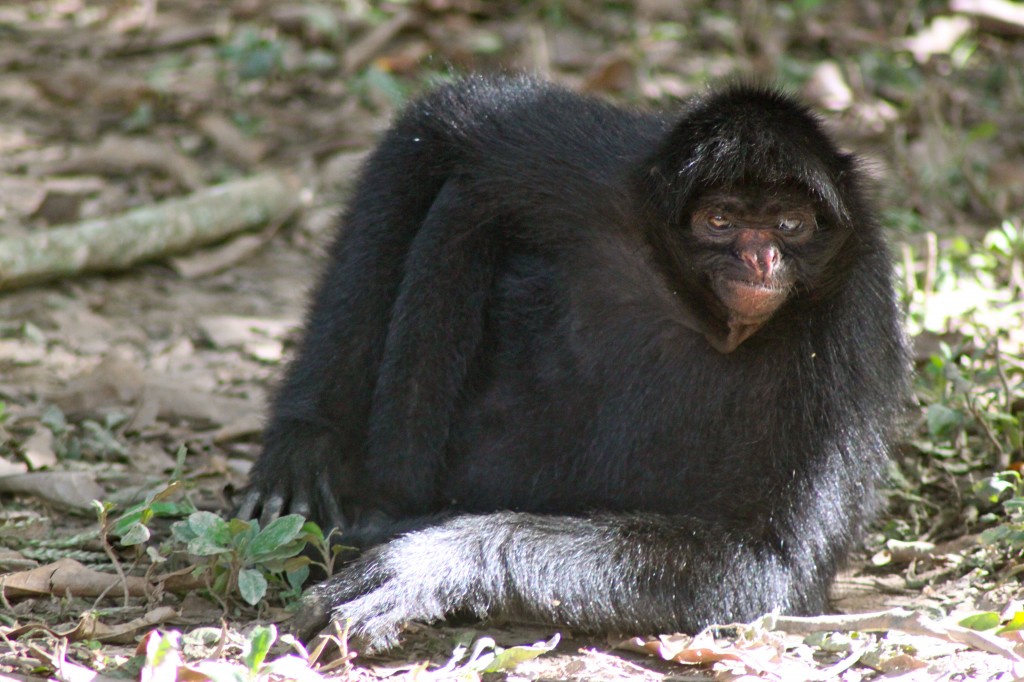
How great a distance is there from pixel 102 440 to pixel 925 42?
7621 mm

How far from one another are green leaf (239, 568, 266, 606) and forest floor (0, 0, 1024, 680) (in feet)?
0.44

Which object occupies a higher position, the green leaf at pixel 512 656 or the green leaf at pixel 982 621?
the green leaf at pixel 982 621

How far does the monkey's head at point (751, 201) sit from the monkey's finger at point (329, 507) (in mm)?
1743

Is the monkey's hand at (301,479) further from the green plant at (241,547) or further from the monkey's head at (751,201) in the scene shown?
the monkey's head at (751,201)

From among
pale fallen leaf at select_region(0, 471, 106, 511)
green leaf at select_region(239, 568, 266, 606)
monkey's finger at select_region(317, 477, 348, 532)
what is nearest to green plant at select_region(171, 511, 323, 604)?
green leaf at select_region(239, 568, 266, 606)

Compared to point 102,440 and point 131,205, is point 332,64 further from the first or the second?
point 102,440

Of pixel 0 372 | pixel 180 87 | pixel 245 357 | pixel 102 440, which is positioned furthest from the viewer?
pixel 180 87

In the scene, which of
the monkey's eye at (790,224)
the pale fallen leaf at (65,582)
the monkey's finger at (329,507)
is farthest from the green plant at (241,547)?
the monkey's eye at (790,224)

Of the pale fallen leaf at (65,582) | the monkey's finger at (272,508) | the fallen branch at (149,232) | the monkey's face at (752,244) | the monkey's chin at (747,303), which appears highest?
the monkey's face at (752,244)

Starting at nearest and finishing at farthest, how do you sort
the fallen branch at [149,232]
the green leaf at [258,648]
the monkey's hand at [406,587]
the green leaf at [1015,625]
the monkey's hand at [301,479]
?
the green leaf at [258,648], the green leaf at [1015,625], the monkey's hand at [406,587], the monkey's hand at [301,479], the fallen branch at [149,232]

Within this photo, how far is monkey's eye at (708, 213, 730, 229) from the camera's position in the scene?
4.65 metres

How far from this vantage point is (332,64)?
10562mm

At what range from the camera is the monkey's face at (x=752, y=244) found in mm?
4551

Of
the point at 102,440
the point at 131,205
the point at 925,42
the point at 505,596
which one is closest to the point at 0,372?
the point at 102,440
